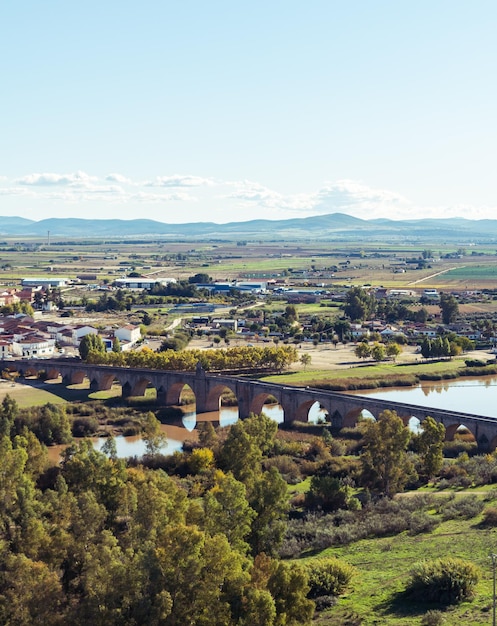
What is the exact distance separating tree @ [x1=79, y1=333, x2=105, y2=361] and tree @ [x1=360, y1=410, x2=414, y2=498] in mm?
39939

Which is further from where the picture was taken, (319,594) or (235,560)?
(319,594)

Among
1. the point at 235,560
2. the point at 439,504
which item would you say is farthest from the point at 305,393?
the point at 235,560

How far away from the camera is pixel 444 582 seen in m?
24.9

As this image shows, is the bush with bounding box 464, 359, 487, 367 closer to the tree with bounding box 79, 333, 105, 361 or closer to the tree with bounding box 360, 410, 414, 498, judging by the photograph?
the tree with bounding box 79, 333, 105, 361

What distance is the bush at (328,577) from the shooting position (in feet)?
85.7

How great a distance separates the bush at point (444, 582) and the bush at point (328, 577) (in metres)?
1.90

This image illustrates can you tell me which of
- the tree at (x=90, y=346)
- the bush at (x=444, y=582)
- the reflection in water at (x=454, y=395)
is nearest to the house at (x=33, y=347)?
the tree at (x=90, y=346)

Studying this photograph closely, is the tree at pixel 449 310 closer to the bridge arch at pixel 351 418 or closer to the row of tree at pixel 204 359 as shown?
the row of tree at pixel 204 359

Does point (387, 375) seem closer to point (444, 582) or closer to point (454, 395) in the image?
point (454, 395)

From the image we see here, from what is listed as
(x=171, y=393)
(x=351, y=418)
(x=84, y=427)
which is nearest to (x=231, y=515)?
(x=351, y=418)

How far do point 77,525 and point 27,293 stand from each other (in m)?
103

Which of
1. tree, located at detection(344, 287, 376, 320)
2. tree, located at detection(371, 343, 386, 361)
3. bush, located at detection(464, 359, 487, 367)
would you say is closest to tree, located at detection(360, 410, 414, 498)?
bush, located at detection(464, 359, 487, 367)

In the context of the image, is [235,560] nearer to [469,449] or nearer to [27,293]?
[469,449]

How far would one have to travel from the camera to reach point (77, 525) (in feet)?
94.6
